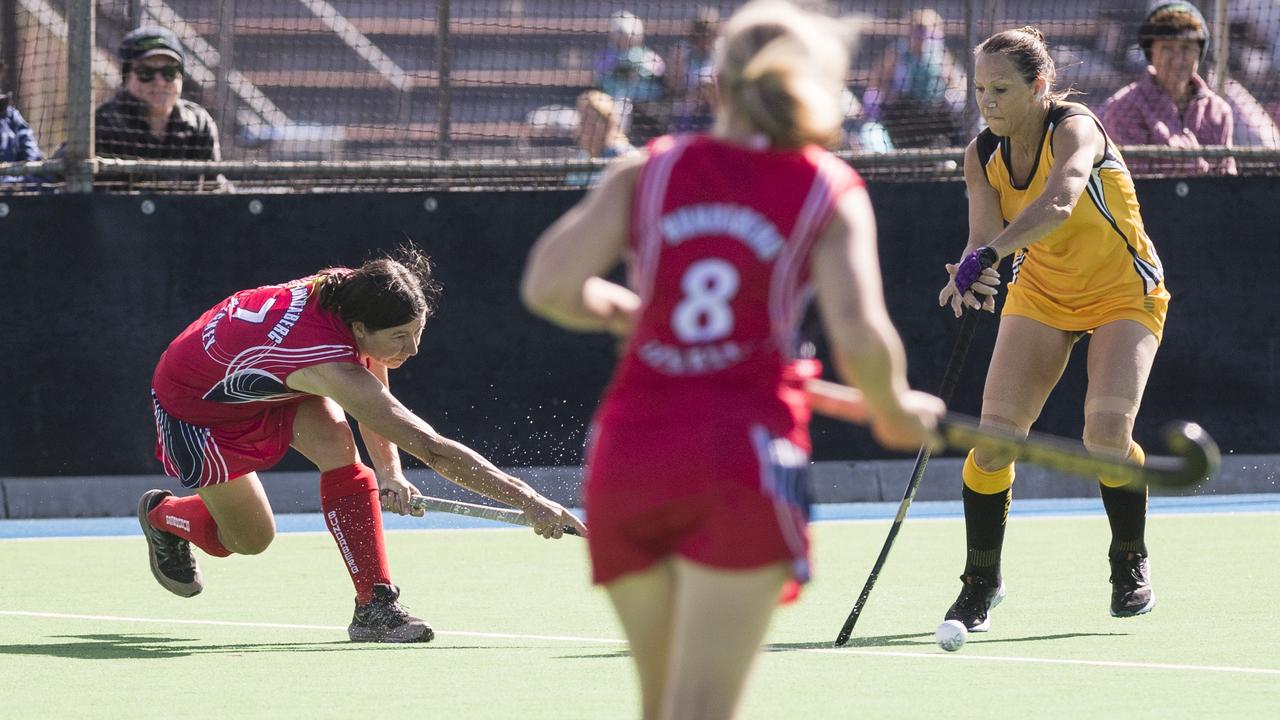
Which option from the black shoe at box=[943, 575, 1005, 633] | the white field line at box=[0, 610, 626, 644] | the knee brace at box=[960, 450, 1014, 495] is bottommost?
the white field line at box=[0, 610, 626, 644]

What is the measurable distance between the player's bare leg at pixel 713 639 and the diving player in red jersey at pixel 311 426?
2.50 meters

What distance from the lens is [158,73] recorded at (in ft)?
32.4

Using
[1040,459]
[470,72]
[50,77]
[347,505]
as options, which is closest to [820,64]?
[1040,459]

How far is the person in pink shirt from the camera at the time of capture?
33.4 ft

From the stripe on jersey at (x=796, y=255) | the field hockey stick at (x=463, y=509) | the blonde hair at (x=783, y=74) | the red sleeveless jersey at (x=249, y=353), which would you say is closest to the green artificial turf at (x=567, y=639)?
the field hockey stick at (x=463, y=509)

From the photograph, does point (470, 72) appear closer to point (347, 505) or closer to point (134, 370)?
point (134, 370)

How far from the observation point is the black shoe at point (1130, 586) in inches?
249

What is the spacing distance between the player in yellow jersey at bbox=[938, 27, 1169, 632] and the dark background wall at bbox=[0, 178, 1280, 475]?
383 centimetres

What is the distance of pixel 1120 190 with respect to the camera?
6.39 m

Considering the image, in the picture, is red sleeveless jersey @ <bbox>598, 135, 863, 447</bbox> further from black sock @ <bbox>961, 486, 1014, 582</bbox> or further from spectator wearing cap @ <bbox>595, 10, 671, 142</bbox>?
spectator wearing cap @ <bbox>595, 10, 671, 142</bbox>

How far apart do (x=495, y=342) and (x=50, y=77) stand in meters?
2.92

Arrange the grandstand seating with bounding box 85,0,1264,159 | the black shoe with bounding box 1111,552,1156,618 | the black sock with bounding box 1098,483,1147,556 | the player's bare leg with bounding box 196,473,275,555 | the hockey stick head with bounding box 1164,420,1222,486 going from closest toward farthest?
the hockey stick head with bounding box 1164,420,1222,486 → the black shoe with bounding box 1111,552,1156,618 → the black sock with bounding box 1098,483,1147,556 → the player's bare leg with bounding box 196,473,275,555 → the grandstand seating with bounding box 85,0,1264,159

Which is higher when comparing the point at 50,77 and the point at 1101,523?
the point at 50,77

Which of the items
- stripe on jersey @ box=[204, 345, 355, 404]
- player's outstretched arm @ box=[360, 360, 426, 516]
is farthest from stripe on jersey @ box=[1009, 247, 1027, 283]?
stripe on jersey @ box=[204, 345, 355, 404]
